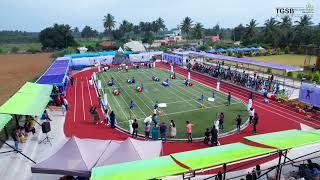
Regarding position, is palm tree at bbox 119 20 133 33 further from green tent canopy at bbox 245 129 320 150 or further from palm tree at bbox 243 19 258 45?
green tent canopy at bbox 245 129 320 150

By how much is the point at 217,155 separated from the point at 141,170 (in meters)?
2.84

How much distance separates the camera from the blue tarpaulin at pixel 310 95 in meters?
25.3

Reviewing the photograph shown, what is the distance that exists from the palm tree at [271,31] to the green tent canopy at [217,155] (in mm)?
78585

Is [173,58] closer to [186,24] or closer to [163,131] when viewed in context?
[163,131]

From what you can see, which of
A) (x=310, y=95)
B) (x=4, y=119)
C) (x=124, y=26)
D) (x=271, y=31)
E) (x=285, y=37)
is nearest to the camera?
(x=4, y=119)

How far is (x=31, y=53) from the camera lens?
3947 inches

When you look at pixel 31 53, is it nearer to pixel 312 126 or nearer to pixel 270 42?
pixel 270 42

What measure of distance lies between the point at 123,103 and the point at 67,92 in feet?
30.9

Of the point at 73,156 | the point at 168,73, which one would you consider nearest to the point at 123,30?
the point at 168,73

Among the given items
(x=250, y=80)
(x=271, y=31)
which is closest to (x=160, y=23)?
(x=271, y=31)

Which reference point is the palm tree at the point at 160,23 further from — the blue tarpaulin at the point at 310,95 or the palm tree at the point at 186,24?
the blue tarpaulin at the point at 310,95

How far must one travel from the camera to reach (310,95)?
26000mm

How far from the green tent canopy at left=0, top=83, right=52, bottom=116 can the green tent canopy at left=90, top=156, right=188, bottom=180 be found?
377 inches

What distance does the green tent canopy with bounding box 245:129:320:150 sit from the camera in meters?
11.2
